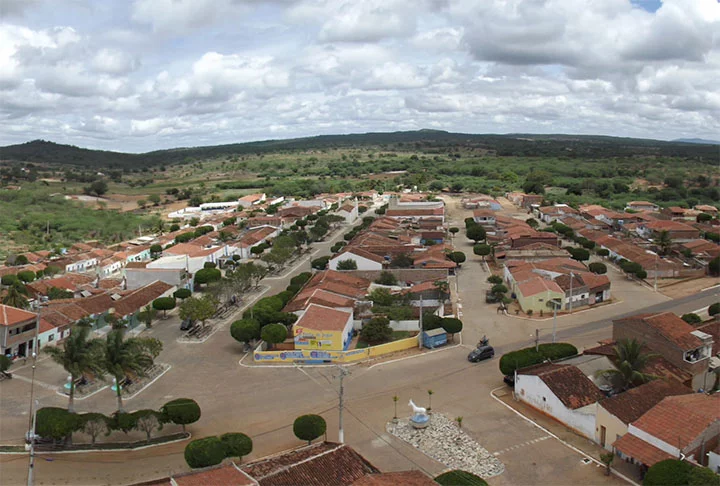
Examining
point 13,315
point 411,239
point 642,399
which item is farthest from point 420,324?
point 411,239

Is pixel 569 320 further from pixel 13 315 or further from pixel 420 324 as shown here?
pixel 13 315

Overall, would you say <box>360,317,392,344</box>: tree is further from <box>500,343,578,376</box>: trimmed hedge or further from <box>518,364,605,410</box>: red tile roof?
<box>518,364,605,410</box>: red tile roof

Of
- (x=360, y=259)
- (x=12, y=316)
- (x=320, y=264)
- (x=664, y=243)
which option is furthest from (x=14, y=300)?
(x=664, y=243)

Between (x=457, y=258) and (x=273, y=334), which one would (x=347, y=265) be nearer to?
(x=457, y=258)

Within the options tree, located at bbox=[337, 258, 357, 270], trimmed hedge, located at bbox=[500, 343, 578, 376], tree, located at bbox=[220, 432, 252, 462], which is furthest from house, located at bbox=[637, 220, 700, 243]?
tree, located at bbox=[220, 432, 252, 462]

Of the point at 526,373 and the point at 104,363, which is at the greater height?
the point at 104,363

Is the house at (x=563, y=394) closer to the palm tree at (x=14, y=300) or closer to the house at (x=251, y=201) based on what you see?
the palm tree at (x=14, y=300)
